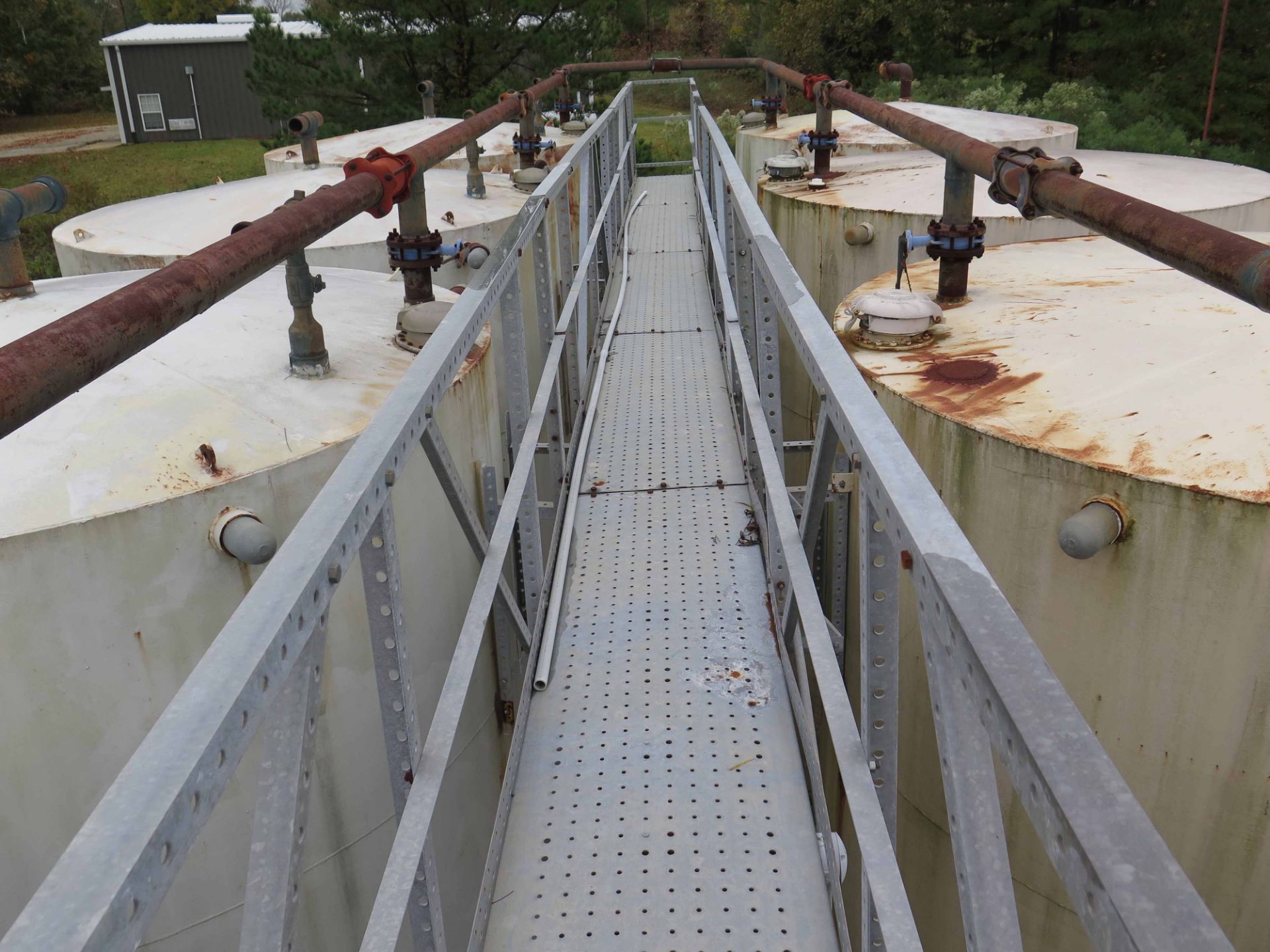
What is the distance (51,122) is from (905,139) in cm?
4874

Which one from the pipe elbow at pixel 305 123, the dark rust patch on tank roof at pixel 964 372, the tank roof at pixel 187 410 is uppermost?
the pipe elbow at pixel 305 123

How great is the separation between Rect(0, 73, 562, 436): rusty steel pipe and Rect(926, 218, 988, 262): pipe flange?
305cm

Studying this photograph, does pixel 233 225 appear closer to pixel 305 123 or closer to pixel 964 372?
pixel 305 123

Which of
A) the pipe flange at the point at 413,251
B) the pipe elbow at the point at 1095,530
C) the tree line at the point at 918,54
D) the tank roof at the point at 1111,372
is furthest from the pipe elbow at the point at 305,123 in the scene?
the tree line at the point at 918,54

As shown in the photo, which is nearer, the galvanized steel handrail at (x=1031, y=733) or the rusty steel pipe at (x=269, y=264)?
the galvanized steel handrail at (x=1031, y=733)

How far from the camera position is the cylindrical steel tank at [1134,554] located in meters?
3.85

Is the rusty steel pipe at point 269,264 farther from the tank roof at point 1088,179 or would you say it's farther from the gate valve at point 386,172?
the tank roof at point 1088,179

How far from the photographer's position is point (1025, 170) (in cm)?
455

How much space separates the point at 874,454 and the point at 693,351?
5.19 meters

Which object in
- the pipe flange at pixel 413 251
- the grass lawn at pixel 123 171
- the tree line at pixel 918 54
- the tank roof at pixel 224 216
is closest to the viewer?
the pipe flange at pixel 413 251

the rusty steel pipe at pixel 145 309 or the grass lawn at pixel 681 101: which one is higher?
the rusty steel pipe at pixel 145 309

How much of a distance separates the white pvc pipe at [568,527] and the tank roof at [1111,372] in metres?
1.48

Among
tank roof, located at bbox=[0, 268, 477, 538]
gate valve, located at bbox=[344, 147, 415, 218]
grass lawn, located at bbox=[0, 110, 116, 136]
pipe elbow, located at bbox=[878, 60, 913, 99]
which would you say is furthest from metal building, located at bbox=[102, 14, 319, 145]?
gate valve, located at bbox=[344, 147, 415, 218]

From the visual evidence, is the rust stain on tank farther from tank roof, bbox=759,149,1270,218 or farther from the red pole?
the red pole
